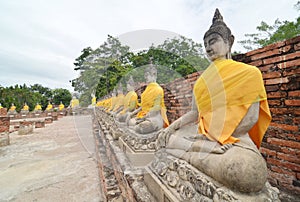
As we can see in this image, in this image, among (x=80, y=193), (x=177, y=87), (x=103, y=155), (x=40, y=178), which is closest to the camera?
(x=80, y=193)

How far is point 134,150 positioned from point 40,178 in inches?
84.9

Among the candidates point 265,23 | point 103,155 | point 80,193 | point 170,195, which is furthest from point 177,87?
point 265,23

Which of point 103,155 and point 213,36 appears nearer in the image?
point 213,36

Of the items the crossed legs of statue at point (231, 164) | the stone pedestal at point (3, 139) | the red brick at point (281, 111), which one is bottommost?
the stone pedestal at point (3, 139)

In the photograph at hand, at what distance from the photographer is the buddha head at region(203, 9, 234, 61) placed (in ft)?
4.62

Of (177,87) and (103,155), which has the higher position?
(177,87)

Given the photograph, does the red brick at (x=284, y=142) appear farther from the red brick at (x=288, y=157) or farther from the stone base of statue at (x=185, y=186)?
the stone base of statue at (x=185, y=186)

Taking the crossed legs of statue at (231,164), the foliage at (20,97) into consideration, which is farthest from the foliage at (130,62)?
the foliage at (20,97)

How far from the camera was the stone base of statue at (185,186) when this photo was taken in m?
1.04

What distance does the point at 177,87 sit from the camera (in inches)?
218

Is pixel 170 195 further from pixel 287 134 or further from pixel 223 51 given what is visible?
pixel 287 134

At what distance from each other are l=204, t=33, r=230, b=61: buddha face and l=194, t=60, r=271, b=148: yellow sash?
2.3 inches

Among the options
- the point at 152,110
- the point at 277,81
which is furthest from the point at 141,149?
the point at 277,81

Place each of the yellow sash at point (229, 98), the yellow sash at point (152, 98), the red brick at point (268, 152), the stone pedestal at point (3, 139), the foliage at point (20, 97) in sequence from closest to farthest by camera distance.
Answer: the yellow sash at point (229, 98) < the red brick at point (268, 152) < the yellow sash at point (152, 98) < the stone pedestal at point (3, 139) < the foliage at point (20, 97)
